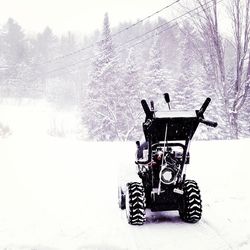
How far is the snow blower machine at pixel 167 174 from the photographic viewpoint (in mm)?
6820

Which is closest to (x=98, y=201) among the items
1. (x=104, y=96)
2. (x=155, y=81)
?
(x=104, y=96)

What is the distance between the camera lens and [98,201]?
937cm

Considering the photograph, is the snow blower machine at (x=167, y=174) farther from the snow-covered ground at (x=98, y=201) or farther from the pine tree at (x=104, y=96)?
the pine tree at (x=104, y=96)

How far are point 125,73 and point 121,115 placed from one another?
5.40 metres

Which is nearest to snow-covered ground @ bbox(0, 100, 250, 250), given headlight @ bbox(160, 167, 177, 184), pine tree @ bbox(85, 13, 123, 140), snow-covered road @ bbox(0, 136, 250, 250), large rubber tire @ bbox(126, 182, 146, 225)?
snow-covered road @ bbox(0, 136, 250, 250)

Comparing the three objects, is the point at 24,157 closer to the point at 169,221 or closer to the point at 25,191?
the point at 25,191

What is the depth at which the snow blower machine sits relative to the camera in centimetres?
682

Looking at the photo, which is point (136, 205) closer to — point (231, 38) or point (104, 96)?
point (231, 38)

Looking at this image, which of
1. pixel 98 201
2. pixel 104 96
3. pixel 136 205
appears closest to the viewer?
pixel 136 205

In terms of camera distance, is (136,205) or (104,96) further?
(104,96)

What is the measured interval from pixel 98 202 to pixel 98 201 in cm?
11

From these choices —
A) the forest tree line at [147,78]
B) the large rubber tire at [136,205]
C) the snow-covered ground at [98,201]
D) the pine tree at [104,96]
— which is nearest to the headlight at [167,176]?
the large rubber tire at [136,205]

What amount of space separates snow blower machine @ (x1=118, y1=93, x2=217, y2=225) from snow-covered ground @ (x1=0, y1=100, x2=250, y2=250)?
318 mm

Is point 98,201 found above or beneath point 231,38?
beneath
